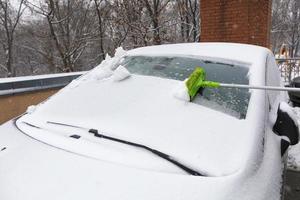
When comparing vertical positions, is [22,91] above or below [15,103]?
above

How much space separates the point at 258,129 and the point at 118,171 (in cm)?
78

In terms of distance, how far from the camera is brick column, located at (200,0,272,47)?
6.75 meters

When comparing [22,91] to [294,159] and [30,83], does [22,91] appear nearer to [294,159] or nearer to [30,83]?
[30,83]

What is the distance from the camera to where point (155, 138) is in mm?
1925

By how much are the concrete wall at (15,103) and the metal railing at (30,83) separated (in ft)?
0.20

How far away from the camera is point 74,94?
8.94ft

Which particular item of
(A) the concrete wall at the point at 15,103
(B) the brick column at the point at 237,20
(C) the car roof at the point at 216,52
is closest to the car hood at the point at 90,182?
(C) the car roof at the point at 216,52

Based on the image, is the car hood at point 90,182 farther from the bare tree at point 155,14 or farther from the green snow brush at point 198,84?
the bare tree at point 155,14

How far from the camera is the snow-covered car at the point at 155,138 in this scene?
154 centimetres

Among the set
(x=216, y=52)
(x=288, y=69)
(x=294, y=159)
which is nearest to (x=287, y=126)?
(x=216, y=52)

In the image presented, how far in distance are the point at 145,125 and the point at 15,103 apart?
3.66 meters

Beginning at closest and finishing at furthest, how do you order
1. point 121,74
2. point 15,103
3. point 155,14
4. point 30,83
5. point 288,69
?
point 121,74, point 15,103, point 30,83, point 288,69, point 155,14

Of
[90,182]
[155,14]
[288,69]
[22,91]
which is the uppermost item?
[155,14]

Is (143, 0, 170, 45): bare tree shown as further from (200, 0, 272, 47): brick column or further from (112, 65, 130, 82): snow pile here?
(112, 65, 130, 82): snow pile
